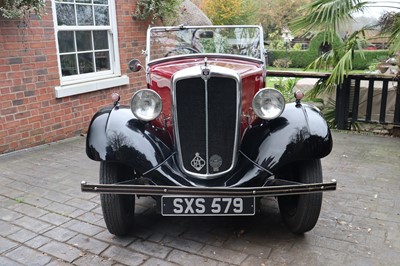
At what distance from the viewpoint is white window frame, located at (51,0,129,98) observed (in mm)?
6055

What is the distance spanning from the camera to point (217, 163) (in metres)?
2.90

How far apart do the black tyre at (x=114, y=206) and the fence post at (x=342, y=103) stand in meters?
4.78

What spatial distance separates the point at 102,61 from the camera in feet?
22.7

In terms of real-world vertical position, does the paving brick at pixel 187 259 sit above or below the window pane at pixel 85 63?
below

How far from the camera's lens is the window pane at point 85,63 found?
6.50 meters

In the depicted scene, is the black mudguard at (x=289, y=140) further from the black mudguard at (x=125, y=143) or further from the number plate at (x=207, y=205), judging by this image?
the black mudguard at (x=125, y=143)

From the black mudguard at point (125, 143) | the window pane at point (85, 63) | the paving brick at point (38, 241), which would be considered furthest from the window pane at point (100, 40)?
the paving brick at point (38, 241)

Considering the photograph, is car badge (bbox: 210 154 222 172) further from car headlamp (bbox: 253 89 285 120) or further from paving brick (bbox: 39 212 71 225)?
paving brick (bbox: 39 212 71 225)

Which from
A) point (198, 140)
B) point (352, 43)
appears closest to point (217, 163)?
point (198, 140)

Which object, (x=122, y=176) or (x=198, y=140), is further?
(x=122, y=176)

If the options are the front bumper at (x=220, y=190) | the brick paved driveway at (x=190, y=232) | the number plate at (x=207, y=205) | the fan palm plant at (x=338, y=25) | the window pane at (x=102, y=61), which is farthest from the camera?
the window pane at (x=102, y=61)

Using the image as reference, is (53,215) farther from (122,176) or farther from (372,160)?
(372,160)

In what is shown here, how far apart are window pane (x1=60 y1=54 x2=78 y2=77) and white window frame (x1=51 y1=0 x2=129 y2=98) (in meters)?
0.07

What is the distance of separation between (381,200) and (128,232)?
2.46 m
